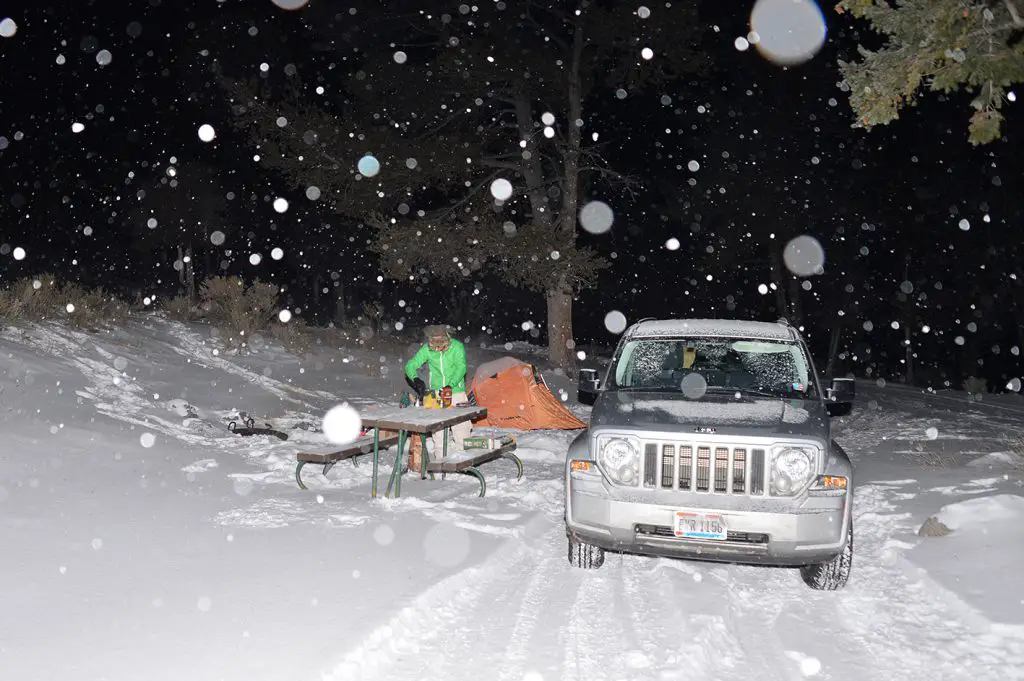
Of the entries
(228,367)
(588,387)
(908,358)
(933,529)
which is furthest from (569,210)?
(908,358)

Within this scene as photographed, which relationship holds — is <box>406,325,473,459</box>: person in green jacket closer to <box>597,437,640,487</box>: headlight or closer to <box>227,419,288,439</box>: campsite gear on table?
<box>227,419,288,439</box>: campsite gear on table

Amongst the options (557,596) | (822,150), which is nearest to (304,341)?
(557,596)

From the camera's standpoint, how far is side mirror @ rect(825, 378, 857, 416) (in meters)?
6.86

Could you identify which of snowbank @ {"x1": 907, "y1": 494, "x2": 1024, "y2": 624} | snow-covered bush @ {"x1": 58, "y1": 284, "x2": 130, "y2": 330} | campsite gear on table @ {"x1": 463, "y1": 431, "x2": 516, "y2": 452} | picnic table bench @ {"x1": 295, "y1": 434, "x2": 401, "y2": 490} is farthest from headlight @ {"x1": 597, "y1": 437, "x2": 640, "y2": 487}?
snow-covered bush @ {"x1": 58, "y1": 284, "x2": 130, "y2": 330}

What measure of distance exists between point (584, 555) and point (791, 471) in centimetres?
169

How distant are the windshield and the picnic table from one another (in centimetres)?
185

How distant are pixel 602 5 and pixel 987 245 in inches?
772

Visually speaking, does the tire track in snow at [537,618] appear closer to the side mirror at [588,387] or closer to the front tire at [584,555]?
the front tire at [584,555]

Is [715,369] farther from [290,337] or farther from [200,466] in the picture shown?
[290,337]

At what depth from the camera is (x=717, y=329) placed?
740 cm

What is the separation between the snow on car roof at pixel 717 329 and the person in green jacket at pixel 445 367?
2651 mm

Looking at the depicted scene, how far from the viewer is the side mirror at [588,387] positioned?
23.2ft

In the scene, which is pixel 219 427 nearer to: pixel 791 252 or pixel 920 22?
pixel 920 22

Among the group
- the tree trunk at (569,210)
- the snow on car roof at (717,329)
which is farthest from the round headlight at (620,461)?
the tree trunk at (569,210)
